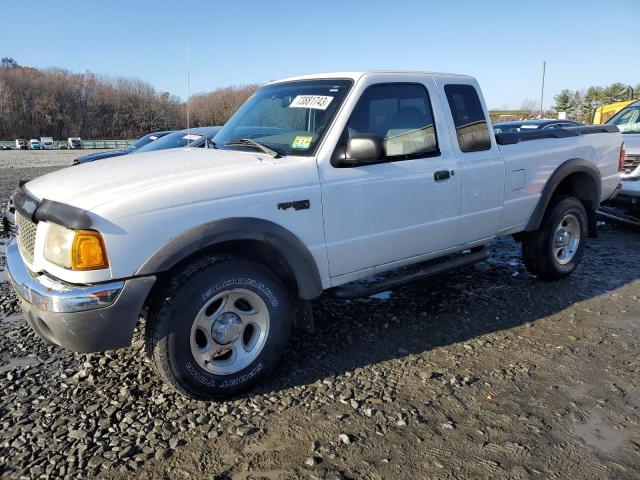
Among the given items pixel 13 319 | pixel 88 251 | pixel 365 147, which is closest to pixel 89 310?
pixel 88 251

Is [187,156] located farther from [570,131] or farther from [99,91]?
[99,91]

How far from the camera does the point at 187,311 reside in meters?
2.77

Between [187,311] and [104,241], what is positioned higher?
[104,241]

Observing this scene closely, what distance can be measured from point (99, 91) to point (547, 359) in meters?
101

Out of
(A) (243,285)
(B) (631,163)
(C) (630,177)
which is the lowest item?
(C) (630,177)

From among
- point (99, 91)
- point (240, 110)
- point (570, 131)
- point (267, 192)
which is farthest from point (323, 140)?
point (99, 91)

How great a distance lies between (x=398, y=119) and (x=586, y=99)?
8499cm

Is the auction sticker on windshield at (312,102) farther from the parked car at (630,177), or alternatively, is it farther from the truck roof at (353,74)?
the parked car at (630,177)

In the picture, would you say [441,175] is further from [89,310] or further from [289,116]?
[89,310]

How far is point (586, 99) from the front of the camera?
247 ft

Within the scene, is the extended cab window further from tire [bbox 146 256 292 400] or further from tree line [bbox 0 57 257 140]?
tree line [bbox 0 57 257 140]

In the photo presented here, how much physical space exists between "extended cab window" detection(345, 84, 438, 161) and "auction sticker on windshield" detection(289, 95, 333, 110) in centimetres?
23

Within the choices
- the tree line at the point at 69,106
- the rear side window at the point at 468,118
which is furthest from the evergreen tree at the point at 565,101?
the rear side window at the point at 468,118

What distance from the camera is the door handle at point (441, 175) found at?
3816mm
